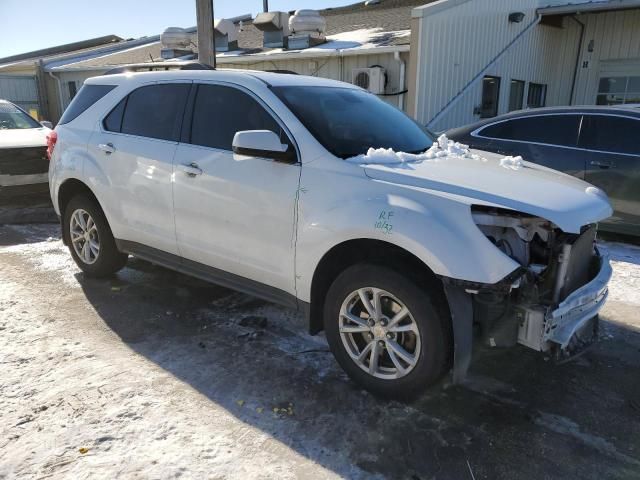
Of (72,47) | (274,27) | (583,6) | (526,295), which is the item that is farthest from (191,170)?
A: (72,47)

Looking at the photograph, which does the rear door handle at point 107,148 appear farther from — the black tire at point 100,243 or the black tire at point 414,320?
the black tire at point 414,320

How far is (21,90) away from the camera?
19.2 meters

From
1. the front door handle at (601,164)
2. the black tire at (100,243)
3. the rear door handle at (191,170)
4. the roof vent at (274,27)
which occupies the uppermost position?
the roof vent at (274,27)

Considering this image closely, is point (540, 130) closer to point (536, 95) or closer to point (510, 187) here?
point (510, 187)

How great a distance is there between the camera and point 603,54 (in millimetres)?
13094

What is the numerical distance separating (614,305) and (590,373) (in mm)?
1406

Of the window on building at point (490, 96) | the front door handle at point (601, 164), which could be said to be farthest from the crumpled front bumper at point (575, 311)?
the window on building at point (490, 96)

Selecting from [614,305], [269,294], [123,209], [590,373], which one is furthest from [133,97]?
[614,305]

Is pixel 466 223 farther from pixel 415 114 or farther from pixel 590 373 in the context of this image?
pixel 415 114

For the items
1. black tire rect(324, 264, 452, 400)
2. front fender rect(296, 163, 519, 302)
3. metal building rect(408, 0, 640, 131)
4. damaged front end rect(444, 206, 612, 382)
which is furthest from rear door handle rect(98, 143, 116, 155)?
metal building rect(408, 0, 640, 131)

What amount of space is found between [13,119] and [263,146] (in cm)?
801

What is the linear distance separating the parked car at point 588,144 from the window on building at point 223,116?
4030mm

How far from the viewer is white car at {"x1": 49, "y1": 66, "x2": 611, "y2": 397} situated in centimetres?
275

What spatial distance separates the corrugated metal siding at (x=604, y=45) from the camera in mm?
12477
